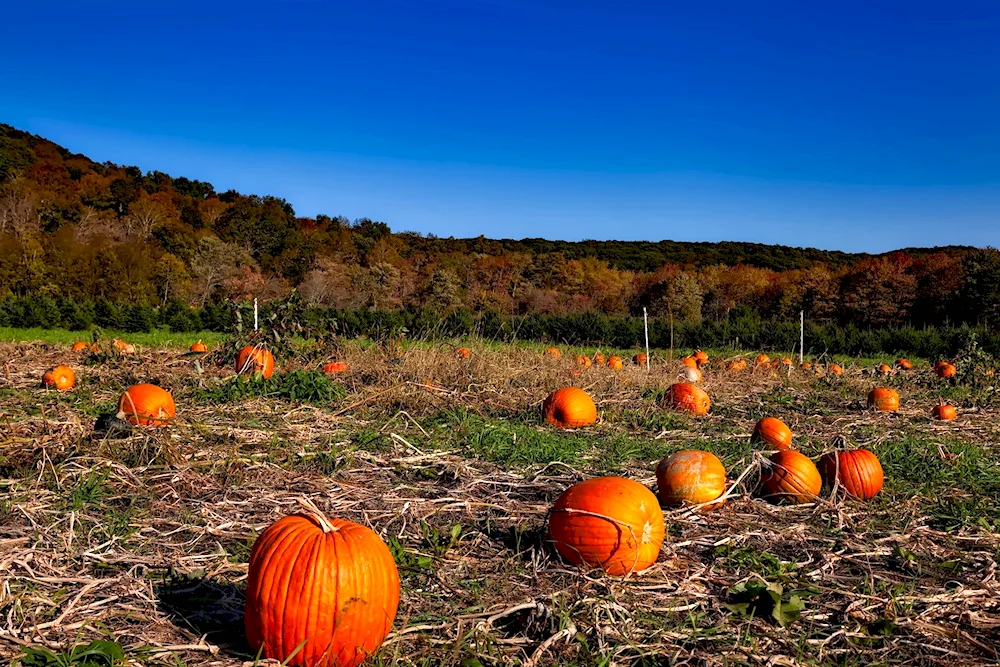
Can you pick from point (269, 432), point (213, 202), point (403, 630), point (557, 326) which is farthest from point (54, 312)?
point (213, 202)

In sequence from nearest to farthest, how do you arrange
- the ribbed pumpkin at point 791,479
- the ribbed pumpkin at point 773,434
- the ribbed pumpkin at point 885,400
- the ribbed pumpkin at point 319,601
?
the ribbed pumpkin at point 319,601 < the ribbed pumpkin at point 791,479 < the ribbed pumpkin at point 773,434 < the ribbed pumpkin at point 885,400

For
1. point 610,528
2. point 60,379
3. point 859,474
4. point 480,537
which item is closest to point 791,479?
point 859,474

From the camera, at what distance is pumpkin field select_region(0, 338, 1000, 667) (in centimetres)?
221

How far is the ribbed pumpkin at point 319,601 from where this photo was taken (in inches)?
83.6

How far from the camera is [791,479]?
152 inches

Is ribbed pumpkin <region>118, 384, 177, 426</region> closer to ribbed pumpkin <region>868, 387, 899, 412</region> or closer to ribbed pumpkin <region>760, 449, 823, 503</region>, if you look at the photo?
ribbed pumpkin <region>760, 449, 823, 503</region>

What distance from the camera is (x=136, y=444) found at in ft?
14.0

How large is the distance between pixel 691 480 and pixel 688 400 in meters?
3.81

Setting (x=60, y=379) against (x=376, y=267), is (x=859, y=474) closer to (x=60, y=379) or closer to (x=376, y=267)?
(x=60, y=379)

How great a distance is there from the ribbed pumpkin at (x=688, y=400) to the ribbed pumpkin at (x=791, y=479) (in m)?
3.32

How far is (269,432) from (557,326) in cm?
2237

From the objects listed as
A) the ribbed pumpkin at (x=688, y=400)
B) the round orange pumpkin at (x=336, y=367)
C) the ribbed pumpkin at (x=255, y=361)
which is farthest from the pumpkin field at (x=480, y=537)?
the round orange pumpkin at (x=336, y=367)

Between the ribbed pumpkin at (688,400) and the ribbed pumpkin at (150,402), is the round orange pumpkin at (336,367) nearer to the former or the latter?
the ribbed pumpkin at (150,402)

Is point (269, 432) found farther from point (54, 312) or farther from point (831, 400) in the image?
point (54, 312)
